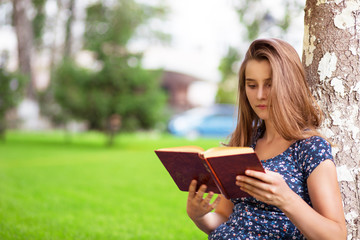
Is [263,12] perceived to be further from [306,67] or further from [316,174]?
[316,174]

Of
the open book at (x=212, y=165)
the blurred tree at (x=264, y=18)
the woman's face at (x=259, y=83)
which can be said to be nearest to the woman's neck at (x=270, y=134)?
the woman's face at (x=259, y=83)

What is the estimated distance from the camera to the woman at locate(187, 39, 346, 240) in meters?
1.70

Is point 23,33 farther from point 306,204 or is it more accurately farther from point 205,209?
point 306,204

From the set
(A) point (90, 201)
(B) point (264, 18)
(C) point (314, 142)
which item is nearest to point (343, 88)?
(C) point (314, 142)

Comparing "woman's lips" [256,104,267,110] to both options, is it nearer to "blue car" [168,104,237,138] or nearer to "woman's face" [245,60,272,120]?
"woman's face" [245,60,272,120]

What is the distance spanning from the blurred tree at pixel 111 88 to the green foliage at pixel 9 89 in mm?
1736

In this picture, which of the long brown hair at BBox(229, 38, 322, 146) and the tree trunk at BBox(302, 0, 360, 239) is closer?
the long brown hair at BBox(229, 38, 322, 146)

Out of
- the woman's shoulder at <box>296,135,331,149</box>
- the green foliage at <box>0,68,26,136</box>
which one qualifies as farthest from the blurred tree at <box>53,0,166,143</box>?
the woman's shoulder at <box>296,135,331,149</box>

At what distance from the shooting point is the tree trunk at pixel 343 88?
2.32m

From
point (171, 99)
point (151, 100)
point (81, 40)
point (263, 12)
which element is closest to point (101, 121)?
point (151, 100)

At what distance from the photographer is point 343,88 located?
2338 millimetres

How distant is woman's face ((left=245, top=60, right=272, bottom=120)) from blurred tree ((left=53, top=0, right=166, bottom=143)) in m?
11.2

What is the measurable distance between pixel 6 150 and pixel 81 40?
15.2m

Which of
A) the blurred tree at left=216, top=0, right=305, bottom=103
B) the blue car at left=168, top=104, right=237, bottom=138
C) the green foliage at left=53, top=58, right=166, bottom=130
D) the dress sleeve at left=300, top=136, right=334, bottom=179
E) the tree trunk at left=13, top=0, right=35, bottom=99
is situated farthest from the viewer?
the blue car at left=168, top=104, right=237, bottom=138
